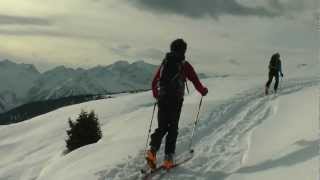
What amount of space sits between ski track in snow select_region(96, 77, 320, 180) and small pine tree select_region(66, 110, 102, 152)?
638cm

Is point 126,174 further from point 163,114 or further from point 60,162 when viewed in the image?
point 60,162

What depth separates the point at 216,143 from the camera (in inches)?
567

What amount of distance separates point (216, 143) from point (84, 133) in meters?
12.4

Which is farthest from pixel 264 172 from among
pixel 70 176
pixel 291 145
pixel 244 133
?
pixel 70 176

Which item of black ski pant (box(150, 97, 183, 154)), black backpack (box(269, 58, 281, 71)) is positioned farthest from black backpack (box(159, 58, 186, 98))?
black backpack (box(269, 58, 281, 71))

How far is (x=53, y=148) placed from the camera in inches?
1219

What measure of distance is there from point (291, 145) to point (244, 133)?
2571mm

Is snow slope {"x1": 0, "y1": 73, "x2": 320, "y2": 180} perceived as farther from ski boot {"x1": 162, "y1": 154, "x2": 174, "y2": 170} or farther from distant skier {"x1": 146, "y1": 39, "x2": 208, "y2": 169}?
distant skier {"x1": 146, "y1": 39, "x2": 208, "y2": 169}

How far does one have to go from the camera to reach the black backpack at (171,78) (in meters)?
12.1

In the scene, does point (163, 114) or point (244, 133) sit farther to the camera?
point (244, 133)

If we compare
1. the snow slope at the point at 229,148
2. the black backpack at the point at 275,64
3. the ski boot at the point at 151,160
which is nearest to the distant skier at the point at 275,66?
the black backpack at the point at 275,64

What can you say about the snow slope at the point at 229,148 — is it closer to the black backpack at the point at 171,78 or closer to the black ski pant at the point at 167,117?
the black ski pant at the point at 167,117

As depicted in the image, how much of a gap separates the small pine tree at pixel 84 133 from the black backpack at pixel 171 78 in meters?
13.8

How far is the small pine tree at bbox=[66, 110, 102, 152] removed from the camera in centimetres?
2556
